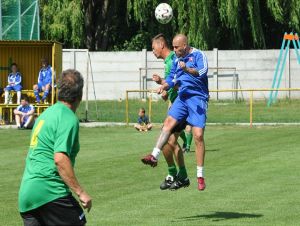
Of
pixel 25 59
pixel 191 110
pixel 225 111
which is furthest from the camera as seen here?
pixel 225 111

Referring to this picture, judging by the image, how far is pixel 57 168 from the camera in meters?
7.35

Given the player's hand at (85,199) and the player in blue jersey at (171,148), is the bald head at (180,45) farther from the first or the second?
the player's hand at (85,199)

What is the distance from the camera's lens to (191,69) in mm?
12477

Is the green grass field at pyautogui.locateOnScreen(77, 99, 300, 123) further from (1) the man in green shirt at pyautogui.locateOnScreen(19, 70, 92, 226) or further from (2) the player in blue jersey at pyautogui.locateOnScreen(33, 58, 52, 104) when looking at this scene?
(1) the man in green shirt at pyautogui.locateOnScreen(19, 70, 92, 226)

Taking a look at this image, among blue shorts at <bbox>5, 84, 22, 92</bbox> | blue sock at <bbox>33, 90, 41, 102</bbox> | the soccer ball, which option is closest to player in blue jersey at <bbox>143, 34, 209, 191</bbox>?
the soccer ball

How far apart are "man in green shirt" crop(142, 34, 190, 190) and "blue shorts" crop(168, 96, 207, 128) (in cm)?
14

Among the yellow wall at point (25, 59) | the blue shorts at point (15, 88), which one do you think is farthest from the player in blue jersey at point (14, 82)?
the yellow wall at point (25, 59)

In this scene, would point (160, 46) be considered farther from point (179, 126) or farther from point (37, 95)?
point (37, 95)

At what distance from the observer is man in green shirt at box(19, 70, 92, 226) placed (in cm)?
732

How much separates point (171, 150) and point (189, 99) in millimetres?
901

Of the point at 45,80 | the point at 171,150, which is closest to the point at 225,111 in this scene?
the point at 45,80

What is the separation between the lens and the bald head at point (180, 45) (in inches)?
502

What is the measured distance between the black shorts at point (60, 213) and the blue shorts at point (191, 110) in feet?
17.6

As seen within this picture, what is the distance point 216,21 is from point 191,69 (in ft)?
106
